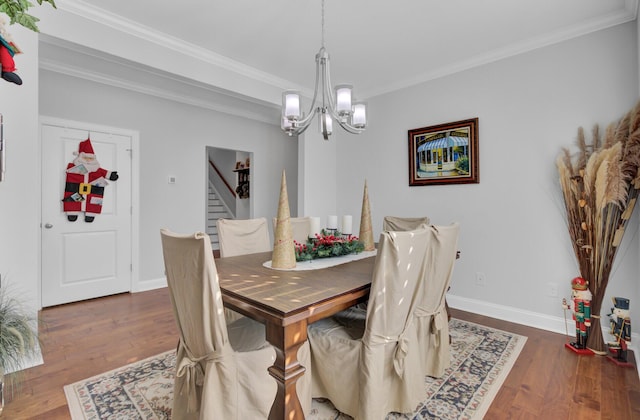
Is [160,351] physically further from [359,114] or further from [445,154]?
[445,154]

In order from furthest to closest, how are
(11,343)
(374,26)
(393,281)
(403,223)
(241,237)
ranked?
1. (403,223)
2. (374,26)
3. (241,237)
4. (11,343)
5. (393,281)

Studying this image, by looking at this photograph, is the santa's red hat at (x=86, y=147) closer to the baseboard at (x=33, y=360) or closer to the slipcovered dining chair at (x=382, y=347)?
the baseboard at (x=33, y=360)

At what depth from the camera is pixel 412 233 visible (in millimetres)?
1518

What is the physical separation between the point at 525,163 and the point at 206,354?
2.97 m

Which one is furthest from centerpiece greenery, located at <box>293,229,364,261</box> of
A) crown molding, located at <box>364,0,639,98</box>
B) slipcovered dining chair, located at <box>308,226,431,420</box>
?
crown molding, located at <box>364,0,639,98</box>

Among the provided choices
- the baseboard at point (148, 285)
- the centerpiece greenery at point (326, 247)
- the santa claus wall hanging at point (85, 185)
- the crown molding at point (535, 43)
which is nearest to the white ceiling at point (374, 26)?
the crown molding at point (535, 43)

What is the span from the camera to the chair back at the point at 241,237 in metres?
2.37

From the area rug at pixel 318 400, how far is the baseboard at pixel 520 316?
0.60 m

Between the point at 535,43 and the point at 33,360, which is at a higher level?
the point at 535,43

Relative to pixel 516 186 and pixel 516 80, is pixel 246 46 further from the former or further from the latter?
pixel 516 186

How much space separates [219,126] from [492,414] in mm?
4305

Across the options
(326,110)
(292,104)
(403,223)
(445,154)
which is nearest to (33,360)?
(292,104)

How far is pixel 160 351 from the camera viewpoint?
2328 mm

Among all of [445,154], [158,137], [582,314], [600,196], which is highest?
[158,137]
